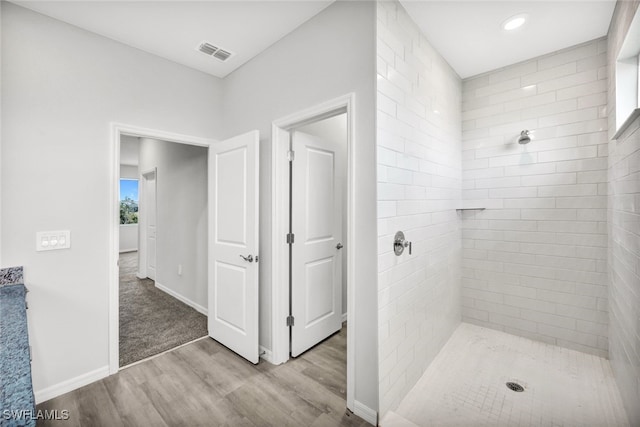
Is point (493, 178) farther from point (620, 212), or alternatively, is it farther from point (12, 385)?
point (12, 385)

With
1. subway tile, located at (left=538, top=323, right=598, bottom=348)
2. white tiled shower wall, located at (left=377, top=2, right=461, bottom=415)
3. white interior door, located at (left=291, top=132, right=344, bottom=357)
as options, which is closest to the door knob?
A: white tiled shower wall, located at (left=377, top=2, right=461, bottom=415)

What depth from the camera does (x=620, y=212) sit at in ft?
6.17

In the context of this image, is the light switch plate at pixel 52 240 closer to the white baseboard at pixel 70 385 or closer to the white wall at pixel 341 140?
the white baseboard at pixel 70 385

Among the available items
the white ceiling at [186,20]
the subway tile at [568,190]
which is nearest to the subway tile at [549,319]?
the subway tile at [568,190]

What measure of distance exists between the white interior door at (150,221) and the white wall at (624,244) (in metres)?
5.51

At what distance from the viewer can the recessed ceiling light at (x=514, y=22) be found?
80.0 inches

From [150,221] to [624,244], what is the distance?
574 cm

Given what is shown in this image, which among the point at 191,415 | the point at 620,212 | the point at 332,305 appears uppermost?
the point at 620,212

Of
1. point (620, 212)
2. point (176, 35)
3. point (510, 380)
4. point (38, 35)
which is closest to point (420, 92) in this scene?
point (620, 212)

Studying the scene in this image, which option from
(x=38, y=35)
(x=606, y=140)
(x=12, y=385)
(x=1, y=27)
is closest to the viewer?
(x=12, y=385)

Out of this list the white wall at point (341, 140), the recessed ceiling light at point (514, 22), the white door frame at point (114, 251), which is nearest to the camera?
the recessed ceiling light at point (514, 22)

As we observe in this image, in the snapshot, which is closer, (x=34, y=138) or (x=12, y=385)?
(x=12, y=385)

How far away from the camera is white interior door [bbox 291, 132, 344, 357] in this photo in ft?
8.12

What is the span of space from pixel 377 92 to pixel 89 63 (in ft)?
7.21
